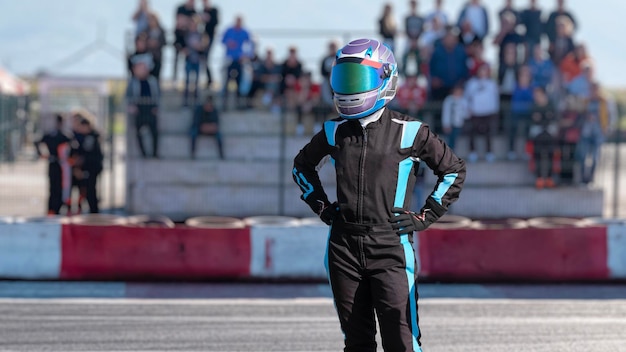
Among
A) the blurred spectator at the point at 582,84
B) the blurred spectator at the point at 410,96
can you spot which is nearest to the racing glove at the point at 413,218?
the blurred spectator at the point at 410,96

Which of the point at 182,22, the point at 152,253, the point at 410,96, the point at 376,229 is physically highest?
the point at 182,22

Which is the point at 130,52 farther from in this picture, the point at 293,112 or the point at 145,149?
the point at 293,112

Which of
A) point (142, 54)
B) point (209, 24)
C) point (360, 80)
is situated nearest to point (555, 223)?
point (360, 80)

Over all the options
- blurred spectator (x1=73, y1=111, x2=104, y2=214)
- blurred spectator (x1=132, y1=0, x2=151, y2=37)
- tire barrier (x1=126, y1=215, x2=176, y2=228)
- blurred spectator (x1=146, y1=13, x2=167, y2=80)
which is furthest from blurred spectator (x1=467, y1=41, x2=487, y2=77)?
tire barrier (x1=126, y1=215, x2=176, y2=228)

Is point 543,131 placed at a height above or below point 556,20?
below

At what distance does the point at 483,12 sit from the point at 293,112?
3579mm

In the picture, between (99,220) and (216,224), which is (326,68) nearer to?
(216,224)

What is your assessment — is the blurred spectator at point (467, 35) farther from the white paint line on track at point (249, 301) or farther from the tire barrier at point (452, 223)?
the white paint line on track at point (249, 301)

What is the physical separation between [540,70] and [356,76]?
39.1 ft

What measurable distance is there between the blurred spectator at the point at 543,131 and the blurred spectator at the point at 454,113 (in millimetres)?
1061

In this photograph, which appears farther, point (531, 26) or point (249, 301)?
point (531, 26)

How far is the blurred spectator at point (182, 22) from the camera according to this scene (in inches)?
693

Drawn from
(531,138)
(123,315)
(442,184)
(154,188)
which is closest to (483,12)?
(531,138)

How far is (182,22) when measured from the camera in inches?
694
